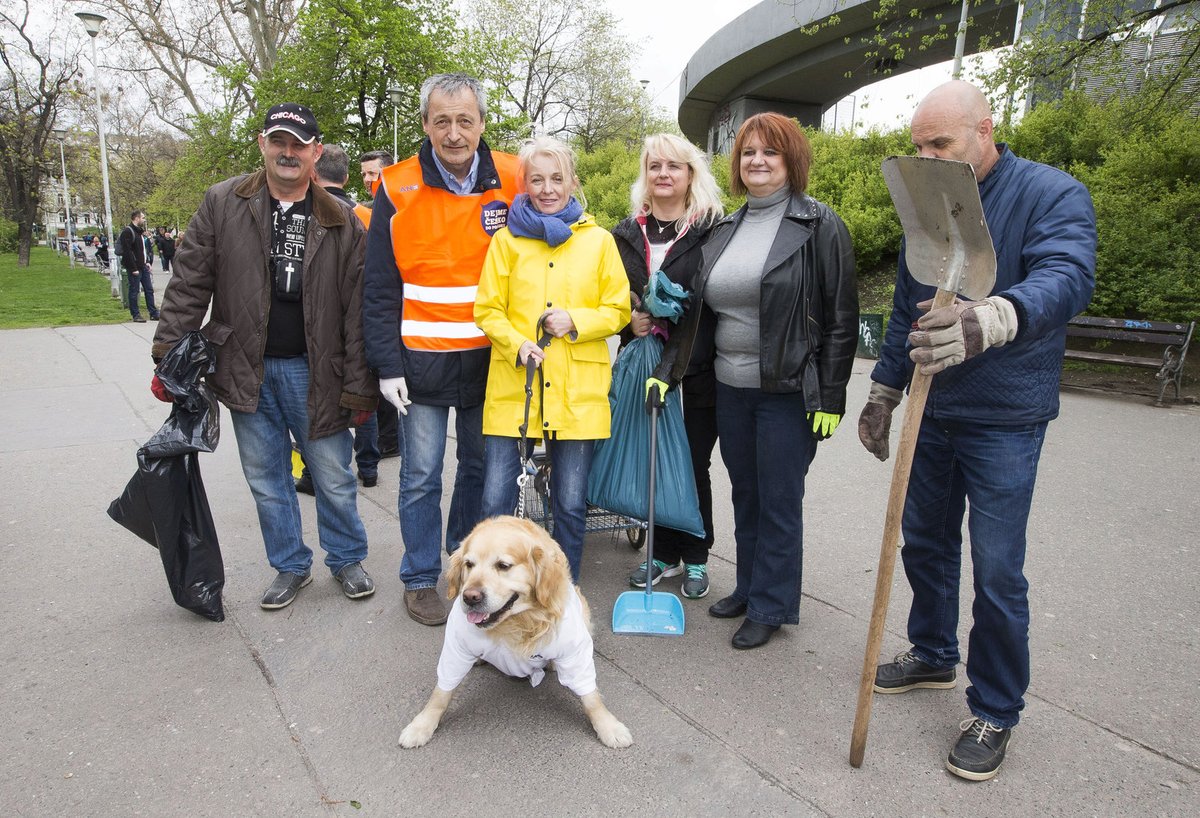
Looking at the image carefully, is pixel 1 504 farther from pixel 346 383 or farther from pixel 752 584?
pixel 752 584

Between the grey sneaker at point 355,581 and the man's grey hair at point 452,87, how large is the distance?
2.27m

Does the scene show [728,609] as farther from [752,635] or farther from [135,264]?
[135,264]

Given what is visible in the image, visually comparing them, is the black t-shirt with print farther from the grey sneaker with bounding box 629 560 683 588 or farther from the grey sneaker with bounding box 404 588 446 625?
the grey sneaker with bounding box 629 560 683 588

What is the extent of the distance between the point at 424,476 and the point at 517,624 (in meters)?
1.22

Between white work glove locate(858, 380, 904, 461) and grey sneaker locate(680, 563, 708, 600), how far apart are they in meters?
1.27

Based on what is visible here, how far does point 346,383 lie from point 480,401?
65 cm

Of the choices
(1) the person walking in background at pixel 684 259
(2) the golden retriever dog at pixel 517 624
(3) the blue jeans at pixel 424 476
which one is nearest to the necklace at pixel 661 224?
(1) the person walking in background at pixel 684 259

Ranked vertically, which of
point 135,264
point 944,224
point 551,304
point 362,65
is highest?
point 362,65

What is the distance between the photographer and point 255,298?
344 cm

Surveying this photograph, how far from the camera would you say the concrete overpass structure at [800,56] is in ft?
55.7

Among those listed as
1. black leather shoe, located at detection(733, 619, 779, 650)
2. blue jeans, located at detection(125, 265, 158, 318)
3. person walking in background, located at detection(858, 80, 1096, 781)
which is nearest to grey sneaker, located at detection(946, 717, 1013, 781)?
person walking in background, located at detection(858, 80, 1096, 781)

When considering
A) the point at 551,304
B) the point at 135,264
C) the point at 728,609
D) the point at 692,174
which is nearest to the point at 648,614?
the point at 728,609

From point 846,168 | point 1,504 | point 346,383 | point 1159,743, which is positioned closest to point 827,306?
point 1159,743

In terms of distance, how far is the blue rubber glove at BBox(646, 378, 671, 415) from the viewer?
350cm
